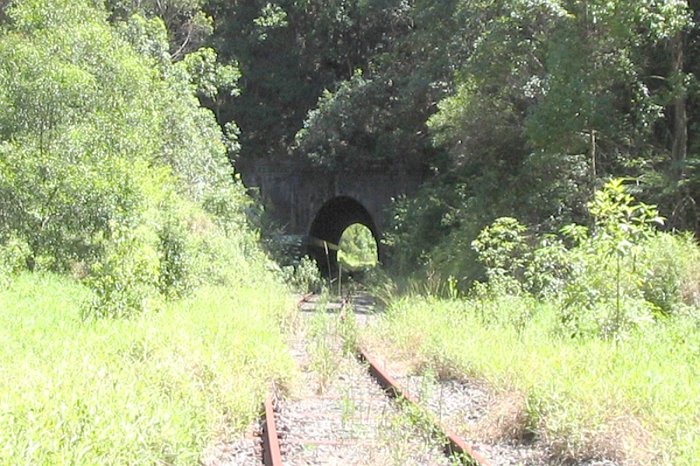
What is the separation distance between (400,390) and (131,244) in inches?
149

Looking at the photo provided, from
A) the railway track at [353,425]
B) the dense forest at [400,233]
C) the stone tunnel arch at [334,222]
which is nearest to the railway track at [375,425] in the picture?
the railway track at [353,425]

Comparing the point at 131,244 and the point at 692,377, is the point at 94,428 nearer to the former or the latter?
the point at 692,377

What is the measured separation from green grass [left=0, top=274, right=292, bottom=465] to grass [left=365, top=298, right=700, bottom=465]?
1.92 metres

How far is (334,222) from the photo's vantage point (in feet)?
111

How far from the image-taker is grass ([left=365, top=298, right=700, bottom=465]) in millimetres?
4477

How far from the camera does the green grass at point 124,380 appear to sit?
3.61m

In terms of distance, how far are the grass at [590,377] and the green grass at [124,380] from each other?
1.92 m

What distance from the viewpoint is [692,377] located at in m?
5.44

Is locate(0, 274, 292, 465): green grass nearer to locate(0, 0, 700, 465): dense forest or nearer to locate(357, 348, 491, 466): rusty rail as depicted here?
locate(0, 0, 700, 465): dense forest

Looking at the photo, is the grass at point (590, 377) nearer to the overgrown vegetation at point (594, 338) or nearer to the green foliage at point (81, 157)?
the overgrown vegetation at point (594, 338)

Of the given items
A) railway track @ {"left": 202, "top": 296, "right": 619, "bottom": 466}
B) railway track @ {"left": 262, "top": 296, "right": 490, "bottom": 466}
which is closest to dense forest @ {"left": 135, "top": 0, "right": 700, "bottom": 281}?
railway track @ {"left": 202, "top": 296, "right": 619, "bottom": 466}

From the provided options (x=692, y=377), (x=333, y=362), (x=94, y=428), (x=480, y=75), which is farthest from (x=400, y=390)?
(x=480, y=75)

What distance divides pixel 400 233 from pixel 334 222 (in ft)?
33.9

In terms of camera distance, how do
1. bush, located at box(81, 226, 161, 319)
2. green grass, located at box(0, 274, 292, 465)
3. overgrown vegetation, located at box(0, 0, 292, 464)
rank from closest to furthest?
green grass, located at box(0, 274, 292, 465) < overgrown vegetation, located at box(0, 0, 292, 464) < bush, located at box(81, 226, 161, 319)
